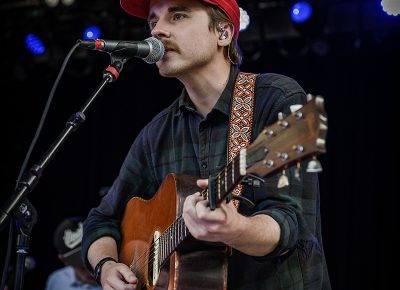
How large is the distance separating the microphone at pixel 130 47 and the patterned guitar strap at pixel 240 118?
397 millimetres

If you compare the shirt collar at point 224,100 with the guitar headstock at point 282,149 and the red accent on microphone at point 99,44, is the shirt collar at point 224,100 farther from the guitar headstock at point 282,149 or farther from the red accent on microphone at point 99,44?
the guitar headstock at point 282,149

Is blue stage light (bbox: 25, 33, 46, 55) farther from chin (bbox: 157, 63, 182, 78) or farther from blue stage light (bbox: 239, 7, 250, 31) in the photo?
chin (bbox: 157, 63, 182, 78)

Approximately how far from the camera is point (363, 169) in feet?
21.5

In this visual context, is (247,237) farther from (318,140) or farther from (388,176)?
(388,176)

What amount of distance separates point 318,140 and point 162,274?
1.15 m

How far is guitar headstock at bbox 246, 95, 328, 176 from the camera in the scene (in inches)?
72.3

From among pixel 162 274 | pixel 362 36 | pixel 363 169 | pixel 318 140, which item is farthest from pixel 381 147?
pixel 318 140

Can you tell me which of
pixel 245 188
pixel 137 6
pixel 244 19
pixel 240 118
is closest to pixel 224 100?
pixel 240 118

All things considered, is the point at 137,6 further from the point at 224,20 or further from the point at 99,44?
the point at 99,44

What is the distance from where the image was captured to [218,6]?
321cm

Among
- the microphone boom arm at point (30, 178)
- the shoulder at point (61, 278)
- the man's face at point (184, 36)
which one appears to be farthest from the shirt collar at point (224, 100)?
the shoulder at point (61, 278)

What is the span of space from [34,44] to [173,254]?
15.7ft

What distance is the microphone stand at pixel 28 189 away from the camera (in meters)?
2.54

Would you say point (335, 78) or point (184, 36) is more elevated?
point (335, 78)
